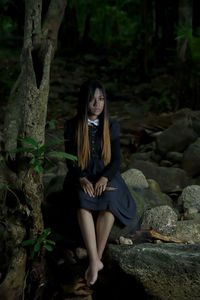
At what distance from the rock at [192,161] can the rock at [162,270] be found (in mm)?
2104

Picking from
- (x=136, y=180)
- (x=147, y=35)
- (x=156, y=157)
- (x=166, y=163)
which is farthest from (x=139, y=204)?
(x=147, y=35)

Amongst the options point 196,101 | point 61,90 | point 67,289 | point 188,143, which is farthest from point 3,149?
point 61,90

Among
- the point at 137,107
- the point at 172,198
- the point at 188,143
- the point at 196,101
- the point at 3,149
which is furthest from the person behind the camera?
the point at 137,107

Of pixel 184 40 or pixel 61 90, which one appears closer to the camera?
pixel 184 40

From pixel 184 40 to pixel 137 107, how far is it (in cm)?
208

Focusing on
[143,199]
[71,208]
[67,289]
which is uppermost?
[71,208]

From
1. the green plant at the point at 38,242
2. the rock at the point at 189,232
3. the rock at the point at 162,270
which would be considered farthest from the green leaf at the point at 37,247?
the rock at the point at 189,232

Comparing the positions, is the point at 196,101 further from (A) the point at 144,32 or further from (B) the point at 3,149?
(B) the point at 3,149

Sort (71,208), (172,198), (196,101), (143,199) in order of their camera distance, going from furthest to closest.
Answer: (196,101) < (172,198) < (143,199) < (71,208)

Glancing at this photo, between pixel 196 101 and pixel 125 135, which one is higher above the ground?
pixel 196 101

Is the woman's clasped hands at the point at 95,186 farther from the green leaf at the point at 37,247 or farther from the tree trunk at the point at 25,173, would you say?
the green leaf at the point at 37,247

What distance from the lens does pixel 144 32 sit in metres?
10.1

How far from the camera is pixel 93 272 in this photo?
2635 mm

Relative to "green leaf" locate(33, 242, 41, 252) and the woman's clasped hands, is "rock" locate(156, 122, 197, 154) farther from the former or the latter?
"green leaf" locate(33, 242, 41, 252)
